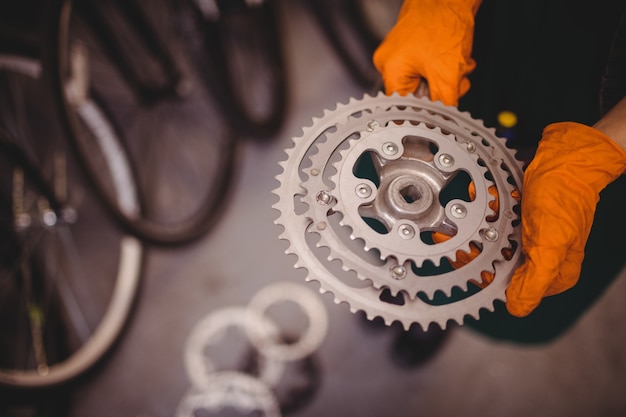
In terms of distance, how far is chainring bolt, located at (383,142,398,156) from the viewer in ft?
1.82

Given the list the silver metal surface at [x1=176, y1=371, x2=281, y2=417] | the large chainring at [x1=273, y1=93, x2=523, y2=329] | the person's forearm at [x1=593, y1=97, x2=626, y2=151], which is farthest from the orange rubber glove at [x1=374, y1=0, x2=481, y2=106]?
the silver metal surface at [x1=176, y1=371, x2=281, y2=417]

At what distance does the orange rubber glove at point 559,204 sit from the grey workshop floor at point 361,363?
62 centimetres

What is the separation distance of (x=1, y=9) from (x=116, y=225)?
2.65ft

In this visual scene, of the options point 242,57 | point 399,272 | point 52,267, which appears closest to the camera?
point 399,272

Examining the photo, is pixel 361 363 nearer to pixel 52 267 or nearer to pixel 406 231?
pixel 406 231

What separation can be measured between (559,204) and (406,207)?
206mm

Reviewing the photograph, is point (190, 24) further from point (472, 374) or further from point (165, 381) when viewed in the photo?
point (472, 374)

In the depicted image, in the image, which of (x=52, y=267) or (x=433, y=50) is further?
(x=52, y=267)

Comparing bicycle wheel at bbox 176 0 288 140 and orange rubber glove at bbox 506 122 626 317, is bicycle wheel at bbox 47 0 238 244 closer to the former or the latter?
bicycle wheel at bbox 176 0 288 140

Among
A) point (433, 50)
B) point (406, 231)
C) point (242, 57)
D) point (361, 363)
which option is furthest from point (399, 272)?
point (242, 57)

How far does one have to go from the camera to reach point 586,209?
57cm

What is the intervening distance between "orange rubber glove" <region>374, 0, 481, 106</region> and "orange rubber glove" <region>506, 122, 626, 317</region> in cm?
17

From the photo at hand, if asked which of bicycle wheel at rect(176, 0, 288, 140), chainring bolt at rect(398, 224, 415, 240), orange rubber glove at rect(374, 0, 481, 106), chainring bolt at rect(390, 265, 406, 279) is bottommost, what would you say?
chainring bolt at rect(390, 265, 406, 279)

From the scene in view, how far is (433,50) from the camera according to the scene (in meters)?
0.67
